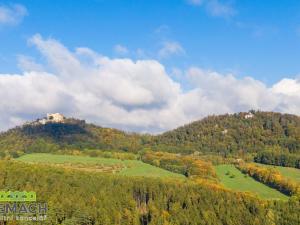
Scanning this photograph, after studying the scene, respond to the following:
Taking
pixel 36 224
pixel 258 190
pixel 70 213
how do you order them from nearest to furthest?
pixel 36 224, pixel 70 213, pixel 258 190

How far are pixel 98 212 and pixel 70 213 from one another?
32.1 ft

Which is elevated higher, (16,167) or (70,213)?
(16,167)

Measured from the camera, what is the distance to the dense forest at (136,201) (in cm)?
14400

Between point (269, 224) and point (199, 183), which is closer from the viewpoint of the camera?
point (269, 224)

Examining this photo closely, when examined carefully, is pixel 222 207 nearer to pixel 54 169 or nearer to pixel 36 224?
pixel 36 224

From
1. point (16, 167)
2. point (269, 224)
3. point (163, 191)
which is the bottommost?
point (269, 224)

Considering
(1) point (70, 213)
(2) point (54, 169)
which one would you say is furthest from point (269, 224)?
(2) point (54, 169)

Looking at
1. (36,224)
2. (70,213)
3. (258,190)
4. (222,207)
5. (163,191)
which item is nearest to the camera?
(36,224)

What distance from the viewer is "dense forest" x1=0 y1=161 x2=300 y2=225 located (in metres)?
144

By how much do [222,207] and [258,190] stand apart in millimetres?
37475

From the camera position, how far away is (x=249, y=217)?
148 meters

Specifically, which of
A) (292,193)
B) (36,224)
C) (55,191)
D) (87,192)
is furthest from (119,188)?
(292,193)

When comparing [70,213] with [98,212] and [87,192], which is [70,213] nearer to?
[98,212]

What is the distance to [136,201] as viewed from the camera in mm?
168750
